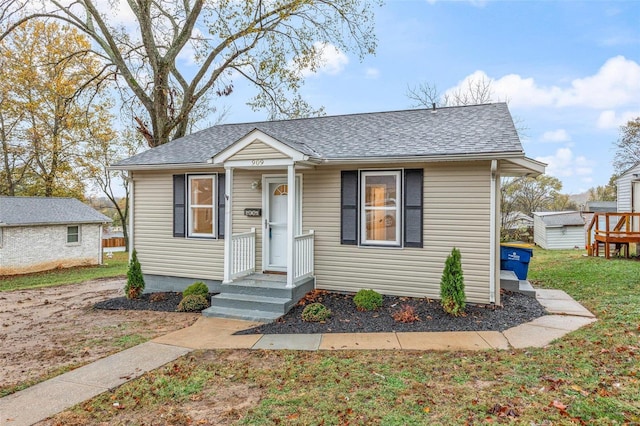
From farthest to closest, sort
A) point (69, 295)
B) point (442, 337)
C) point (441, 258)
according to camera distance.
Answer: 1. point (69, 295)
2. point (441, 258)
3. point (442, 337)

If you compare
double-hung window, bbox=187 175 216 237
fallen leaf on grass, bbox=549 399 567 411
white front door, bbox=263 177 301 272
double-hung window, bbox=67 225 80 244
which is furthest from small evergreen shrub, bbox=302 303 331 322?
double-hung window, bbox=67 225 80 244

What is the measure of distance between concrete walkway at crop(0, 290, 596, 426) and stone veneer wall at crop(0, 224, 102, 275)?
46.2 feet

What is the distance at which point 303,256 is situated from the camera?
7406mm

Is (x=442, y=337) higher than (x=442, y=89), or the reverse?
(x=442, y=89)

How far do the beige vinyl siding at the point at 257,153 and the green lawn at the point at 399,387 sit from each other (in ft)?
12.0

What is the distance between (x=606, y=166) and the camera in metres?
27.9

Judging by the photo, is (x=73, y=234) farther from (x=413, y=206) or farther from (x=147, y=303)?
(x=413, y=206)

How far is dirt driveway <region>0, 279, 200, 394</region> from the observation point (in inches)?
184

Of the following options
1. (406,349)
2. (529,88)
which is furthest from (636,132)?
(406,349)

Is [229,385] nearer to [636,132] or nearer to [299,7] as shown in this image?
[299,7]

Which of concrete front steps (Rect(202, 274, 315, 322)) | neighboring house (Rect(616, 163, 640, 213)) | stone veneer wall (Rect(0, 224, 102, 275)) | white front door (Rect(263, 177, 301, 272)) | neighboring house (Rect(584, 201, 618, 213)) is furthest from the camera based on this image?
neighboring house (Rect(584, 201, 618, 213))

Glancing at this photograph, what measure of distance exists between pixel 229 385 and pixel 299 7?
12.2m

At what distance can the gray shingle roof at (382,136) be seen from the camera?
22.1 feet

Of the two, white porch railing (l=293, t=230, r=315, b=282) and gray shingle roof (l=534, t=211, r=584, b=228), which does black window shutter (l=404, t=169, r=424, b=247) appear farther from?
gray shingle roof (l=534, t=211, r=584, b=228)
